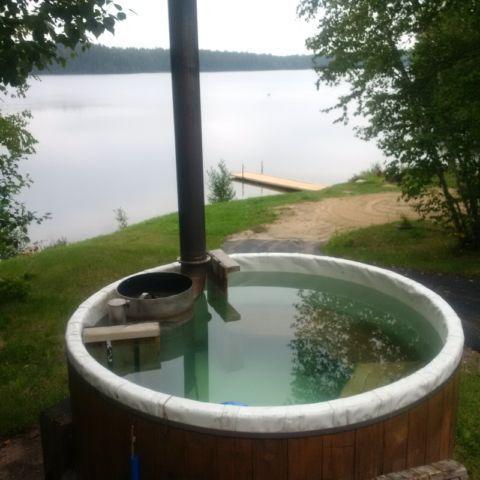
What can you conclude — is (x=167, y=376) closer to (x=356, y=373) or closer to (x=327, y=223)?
(x=356, y=373)

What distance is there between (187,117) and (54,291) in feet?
17.3

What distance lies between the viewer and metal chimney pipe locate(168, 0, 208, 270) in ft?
14.8

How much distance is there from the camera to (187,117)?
466cm

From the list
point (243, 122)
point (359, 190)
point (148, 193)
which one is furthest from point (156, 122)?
point (359, 190)

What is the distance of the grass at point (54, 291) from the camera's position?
5723mm

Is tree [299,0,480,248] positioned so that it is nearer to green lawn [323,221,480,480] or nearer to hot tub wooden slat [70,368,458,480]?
green lawn [323,221,480,480]

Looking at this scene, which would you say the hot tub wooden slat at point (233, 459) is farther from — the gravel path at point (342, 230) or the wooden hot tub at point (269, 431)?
the gravel path at point (342, 230)

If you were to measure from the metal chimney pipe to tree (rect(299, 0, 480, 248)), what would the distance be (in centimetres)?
550

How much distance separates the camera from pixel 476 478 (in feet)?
13.8

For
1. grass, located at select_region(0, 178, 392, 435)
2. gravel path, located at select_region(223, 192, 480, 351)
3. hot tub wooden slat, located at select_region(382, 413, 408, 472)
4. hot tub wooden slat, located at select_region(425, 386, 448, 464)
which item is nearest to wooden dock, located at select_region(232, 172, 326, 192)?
gravel path, located at select_region(223, 192, 480, 351)

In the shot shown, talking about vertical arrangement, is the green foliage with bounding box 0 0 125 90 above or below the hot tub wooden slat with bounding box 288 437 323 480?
above

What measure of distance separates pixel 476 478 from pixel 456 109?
20.7ft

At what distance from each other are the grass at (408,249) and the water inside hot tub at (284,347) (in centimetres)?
504

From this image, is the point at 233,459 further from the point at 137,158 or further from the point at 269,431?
the point at 137,158
